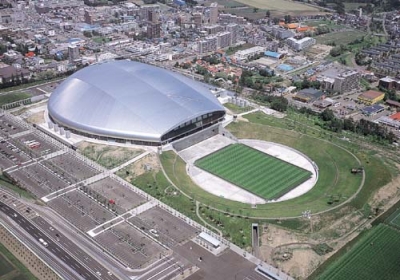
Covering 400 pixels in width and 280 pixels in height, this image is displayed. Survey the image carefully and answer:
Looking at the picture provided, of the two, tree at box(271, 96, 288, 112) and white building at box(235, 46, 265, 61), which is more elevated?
tree at box(271, 96, 288, 112)

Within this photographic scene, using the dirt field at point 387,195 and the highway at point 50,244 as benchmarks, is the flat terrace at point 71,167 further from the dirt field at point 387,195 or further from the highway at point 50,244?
the dirt field at point 387,195

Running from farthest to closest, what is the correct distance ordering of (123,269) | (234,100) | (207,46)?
(207,46) < (234,100) < (123,269)

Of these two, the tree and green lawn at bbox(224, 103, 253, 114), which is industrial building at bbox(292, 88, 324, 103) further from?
green lawn at bbox(224, 103, 253, 114)

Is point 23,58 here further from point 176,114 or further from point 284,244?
point 284,244

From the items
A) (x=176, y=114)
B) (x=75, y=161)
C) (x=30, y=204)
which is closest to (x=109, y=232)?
(x=30, y=204)

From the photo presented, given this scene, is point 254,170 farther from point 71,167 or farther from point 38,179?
point 38,179

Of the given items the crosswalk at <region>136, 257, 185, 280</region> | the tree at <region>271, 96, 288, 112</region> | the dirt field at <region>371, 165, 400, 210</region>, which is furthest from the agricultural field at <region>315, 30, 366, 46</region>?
the crosswalk at <region>136, 257, 185, 280</region>
